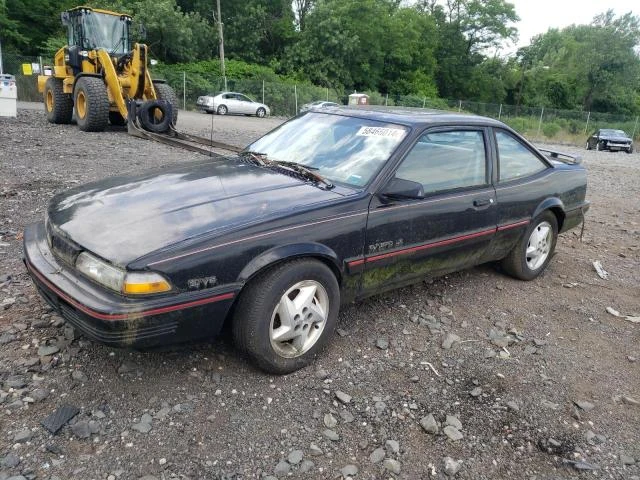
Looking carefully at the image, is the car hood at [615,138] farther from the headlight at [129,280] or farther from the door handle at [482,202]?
the headlight at [129,280]

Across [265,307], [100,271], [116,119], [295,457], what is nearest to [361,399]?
[295,457]

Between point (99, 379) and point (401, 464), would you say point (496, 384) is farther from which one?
point (99, 379)

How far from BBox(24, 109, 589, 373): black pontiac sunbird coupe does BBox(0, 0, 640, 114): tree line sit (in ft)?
104

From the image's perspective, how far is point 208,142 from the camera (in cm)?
969

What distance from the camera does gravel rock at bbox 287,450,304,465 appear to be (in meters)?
2.40

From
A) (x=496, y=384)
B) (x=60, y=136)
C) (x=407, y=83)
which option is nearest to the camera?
(x=496, y=384)

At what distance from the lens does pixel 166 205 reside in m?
2.90

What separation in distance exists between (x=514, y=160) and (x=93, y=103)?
992 centimetres

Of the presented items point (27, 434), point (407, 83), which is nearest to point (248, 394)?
point (27, 434)

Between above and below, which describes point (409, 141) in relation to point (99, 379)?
above

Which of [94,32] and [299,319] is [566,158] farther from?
[94,32]

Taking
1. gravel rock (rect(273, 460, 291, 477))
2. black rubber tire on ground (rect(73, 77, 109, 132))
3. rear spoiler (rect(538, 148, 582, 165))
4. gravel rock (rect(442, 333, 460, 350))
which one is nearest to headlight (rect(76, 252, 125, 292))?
gravel rock (rect(273, 460, 291, 477))

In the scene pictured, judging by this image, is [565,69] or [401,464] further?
[565,69]

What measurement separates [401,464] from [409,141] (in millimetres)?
2051
